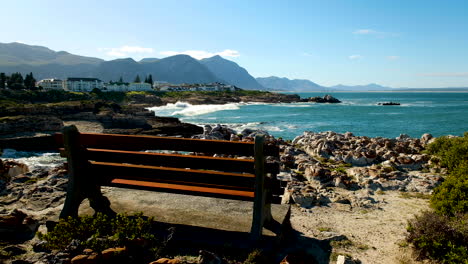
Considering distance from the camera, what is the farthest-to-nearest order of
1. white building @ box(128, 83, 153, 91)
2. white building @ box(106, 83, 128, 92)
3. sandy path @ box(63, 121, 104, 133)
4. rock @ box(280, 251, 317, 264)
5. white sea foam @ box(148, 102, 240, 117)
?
1. white building @ box(128, 83, 153, 91)
2. white building @ box(106, 83, 128, 92)
3. white sea foam @ box(148, 102, 240, 117)
4. sandy path @ box(63, 121, 104, 133)
5. rock @ box(280, 251, 317, 264)

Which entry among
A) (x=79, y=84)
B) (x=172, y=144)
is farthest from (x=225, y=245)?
(x=79, y=84)

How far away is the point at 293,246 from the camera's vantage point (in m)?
4.77

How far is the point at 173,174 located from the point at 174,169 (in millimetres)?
67

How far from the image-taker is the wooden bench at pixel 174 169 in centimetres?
386

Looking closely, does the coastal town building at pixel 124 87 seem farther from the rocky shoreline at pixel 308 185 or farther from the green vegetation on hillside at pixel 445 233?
the green vegetation on hillside at pixel 445 233

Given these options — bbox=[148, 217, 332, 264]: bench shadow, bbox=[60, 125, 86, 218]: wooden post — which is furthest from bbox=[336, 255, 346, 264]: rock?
bbox=[60, 125, 86, 218]: wooden post

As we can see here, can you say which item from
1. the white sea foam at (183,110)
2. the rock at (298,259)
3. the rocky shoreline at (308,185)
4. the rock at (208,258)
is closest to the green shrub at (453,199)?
the rocky shoreline at (308,185)

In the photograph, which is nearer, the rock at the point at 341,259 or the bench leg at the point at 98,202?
the rock at the point at 341,259

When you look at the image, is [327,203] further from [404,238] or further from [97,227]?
[97,227]

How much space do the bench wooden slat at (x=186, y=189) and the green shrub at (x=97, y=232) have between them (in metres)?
0.50

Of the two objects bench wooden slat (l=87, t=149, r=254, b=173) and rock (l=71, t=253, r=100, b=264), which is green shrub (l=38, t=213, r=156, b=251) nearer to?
rock (l=71, t=253, r=100, b=264)

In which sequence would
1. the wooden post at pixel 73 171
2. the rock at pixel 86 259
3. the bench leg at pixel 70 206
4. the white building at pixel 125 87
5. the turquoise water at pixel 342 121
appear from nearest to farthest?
the rock at pixel 86 259 → the wooden post at pixel 73 171 → the bench leg at pixel 70 206 → the turquoise water at pixel 342 121 → the white building at pixel 125 87

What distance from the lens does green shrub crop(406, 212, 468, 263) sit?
13.9 feet

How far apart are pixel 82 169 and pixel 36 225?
4.27 feet
